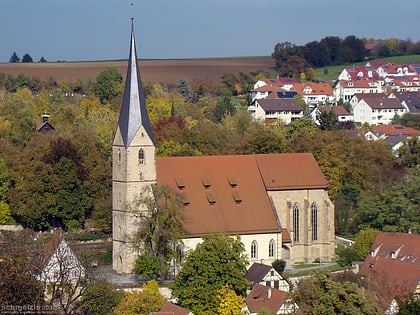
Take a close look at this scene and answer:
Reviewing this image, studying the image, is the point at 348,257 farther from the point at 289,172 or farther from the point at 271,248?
the point at 289,172

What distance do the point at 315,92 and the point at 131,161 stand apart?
96.5 metres

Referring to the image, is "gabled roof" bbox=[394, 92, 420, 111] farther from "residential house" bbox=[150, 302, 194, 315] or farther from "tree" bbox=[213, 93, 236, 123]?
"residential house" bbox=[150, 302, 194, 315]

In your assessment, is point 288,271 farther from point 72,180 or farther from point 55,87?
point 55,87

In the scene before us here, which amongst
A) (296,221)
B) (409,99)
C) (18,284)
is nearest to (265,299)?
(296,221)

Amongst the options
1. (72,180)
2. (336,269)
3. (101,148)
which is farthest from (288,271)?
(101,148)

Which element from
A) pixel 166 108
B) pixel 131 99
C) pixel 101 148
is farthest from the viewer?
pixel 166 108

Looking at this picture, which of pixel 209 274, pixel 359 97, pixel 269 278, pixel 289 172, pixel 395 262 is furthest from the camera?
pixel 359 97

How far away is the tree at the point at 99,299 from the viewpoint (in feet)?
171

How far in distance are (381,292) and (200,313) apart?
28.9 ft

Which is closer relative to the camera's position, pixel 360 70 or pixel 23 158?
pixel 23 158

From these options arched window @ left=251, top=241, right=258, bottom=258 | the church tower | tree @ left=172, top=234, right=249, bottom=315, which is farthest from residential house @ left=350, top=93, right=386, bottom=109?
tree @ left=172, top=234, right=249, bottom=315

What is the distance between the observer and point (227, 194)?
68.1 metres

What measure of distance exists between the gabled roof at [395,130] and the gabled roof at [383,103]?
15.3 metres

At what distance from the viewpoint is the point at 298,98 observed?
480ft
